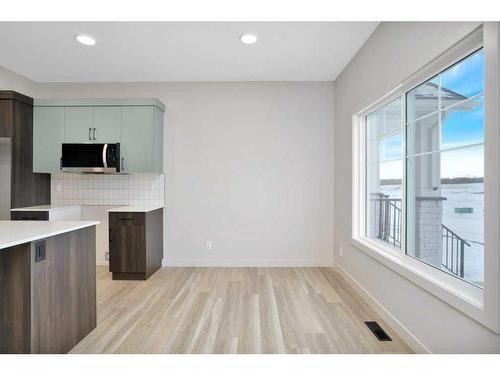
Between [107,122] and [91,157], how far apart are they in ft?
1.65

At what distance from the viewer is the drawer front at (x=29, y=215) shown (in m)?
3.61

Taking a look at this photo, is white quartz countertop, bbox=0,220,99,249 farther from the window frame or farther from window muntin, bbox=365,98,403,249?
window muntin, bbox=365,98,403,249

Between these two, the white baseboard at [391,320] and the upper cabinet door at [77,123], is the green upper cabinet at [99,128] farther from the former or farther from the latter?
the white baseboard at [391,320]

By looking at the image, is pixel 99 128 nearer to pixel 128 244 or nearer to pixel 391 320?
pixel 128 244

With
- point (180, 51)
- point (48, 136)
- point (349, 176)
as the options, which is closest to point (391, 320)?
point (349, 176)

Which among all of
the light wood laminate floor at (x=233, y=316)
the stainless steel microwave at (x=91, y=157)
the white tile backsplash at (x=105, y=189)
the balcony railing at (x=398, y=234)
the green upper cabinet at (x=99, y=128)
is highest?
the green upper cabinet at (x=99, y=128)

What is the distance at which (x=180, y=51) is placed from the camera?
3275 mm

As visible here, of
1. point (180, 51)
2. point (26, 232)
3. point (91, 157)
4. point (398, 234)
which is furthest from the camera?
point (91, 157)

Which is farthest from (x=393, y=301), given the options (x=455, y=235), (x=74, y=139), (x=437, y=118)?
(x=74, y=139)

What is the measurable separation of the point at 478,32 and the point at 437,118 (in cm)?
60

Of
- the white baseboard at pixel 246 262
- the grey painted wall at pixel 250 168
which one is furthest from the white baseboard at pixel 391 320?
the grey painted wall at pixel 250 168

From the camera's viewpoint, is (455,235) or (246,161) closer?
(455,235)

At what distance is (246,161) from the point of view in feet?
14.0
